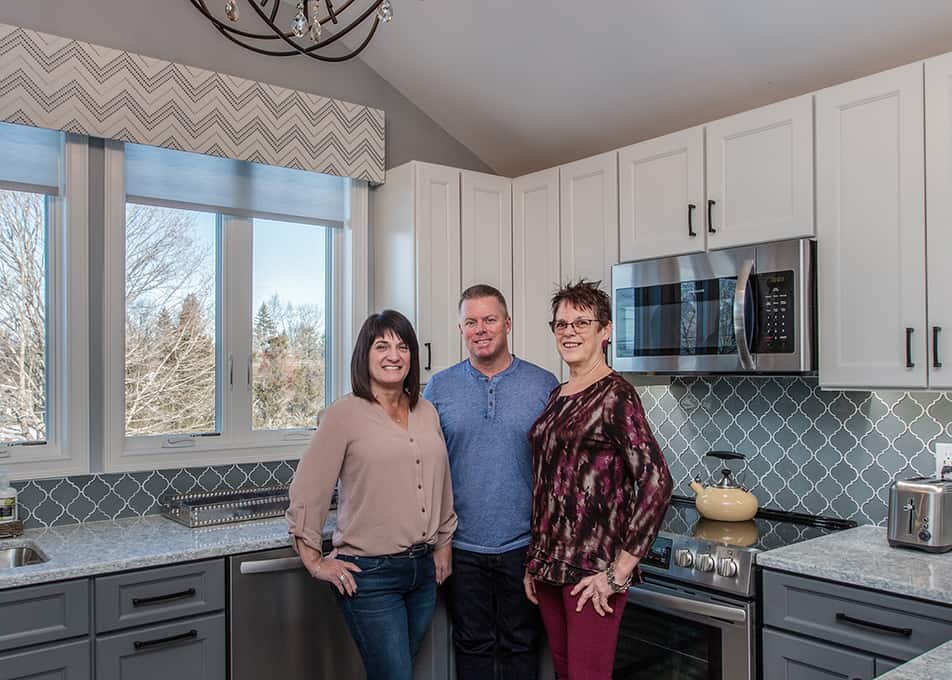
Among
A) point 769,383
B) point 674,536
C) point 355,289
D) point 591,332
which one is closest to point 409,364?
point 591,332

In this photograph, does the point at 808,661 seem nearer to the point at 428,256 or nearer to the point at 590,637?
the point at 590,637

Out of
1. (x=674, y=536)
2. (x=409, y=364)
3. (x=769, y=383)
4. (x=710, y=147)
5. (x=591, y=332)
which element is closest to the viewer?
(x=591, y=332)

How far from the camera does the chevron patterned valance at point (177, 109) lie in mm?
2562

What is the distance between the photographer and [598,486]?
1.96 m

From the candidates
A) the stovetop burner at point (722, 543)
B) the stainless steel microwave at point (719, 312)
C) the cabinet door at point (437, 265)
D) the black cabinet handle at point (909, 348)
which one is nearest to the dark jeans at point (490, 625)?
the stovetop burner at point (722, 543)

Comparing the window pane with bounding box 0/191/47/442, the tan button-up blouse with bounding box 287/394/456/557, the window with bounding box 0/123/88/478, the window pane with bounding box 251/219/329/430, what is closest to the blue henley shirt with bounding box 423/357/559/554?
the tan button-up blouse with bounding box 287/394/456/557

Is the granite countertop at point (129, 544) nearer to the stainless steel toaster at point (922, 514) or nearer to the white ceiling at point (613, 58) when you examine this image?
the stainless steel toaster at point (922, 514)

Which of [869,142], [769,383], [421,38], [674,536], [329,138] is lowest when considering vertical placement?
[674,536]

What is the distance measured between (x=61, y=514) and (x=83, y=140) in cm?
126

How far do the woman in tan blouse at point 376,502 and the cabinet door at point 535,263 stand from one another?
1.12m

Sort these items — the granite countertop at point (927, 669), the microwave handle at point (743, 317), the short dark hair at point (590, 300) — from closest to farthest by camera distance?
the granite countertop at point (927, 669)
the short dark hair at point (590, 300)
the microwave handle at point (743, 317)

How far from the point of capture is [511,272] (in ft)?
11.0

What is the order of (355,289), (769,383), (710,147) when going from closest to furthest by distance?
(710,147), (769,383), (355,289)

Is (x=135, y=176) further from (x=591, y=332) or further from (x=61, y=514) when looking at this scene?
(x=591, y=332)
